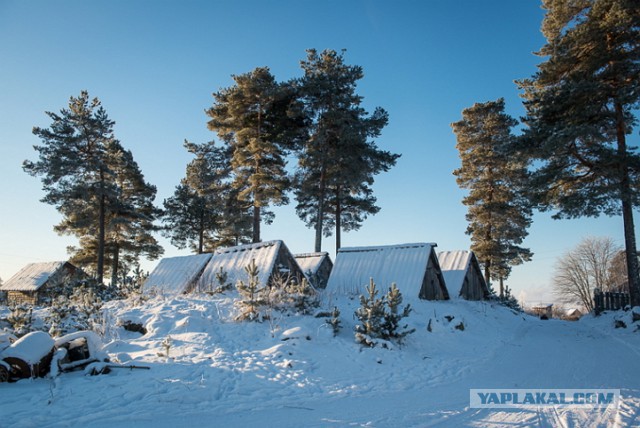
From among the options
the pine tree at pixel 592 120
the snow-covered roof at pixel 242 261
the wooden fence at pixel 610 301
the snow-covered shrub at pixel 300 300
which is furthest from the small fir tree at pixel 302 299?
the wooden fence at pixel 610 301

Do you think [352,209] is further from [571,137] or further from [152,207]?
[152,207]

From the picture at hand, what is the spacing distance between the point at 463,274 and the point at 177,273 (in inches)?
651

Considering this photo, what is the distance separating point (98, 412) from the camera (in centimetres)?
495

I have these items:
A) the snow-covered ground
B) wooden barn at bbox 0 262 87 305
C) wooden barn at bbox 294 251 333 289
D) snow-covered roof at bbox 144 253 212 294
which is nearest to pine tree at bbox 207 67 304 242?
wooden barn at bbox 294 251 333 289

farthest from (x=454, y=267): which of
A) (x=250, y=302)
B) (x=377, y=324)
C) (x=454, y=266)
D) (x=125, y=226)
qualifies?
(x=125, y=226)

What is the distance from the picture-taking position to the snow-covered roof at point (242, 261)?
14594mm

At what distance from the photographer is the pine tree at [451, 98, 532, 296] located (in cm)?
2983

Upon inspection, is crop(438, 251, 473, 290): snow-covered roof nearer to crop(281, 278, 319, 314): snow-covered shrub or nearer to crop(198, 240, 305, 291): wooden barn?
crop(198, 240, 305, 291): wooden barn

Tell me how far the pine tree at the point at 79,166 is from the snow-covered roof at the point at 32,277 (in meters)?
5.50

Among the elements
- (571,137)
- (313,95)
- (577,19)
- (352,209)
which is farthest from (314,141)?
(577,19)

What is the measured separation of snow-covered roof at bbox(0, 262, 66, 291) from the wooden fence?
3750 cm

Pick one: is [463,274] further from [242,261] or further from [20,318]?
[20,318]

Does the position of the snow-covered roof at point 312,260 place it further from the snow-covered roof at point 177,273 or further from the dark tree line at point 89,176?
the dark tree line at point 89,176

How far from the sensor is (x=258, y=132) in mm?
25844
